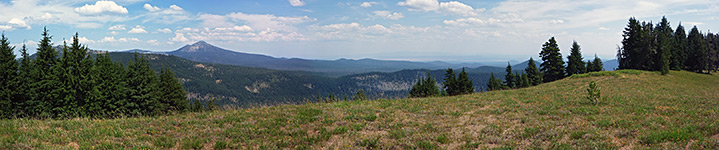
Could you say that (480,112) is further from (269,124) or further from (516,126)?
(269,124)

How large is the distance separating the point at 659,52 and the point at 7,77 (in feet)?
285

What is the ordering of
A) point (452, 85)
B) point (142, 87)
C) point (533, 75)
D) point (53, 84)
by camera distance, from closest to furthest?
point (53, 84)
point (142, 87)
point (452, 85)
point (533, 75)

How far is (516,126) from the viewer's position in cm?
1244

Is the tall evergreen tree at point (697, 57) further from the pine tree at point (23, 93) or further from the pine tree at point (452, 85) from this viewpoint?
the pine tree at point (23, 93)

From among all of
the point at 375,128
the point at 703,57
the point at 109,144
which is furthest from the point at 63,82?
the point at 703,57

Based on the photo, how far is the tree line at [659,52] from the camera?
2275 inches

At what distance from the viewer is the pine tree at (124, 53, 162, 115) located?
121 feet

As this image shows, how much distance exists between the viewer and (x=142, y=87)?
129 feet

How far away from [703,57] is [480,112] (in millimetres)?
83094

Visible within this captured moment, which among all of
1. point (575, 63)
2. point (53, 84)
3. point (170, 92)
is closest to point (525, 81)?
point (575, 63)

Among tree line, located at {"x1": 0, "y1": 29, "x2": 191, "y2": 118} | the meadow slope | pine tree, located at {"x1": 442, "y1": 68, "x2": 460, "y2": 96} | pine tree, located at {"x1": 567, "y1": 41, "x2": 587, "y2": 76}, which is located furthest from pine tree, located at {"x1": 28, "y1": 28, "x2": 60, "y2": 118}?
pine tree, located at {"x1": 567, "y1": 41, "x2": 587, "y2": 76}

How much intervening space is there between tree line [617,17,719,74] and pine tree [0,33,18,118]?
82.7 meters

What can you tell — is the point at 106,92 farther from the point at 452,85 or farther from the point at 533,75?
the point at 533,75

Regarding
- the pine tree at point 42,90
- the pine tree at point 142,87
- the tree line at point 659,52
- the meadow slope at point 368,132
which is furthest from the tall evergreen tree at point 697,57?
the pine tree at point 42,90
